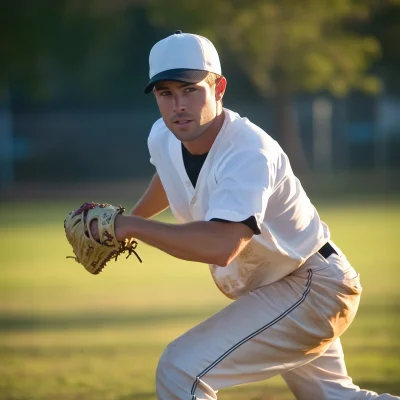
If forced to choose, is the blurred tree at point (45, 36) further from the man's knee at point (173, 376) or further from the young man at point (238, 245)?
the man's knee at point (173, 376)

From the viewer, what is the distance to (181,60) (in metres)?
4.40

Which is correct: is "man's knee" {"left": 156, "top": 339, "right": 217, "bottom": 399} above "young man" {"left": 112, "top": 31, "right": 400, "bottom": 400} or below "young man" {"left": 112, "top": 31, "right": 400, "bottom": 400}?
below

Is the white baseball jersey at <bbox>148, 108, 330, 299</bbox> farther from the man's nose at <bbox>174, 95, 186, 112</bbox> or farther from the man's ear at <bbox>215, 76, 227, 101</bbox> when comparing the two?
the man's nose at <bbox>174, 95, 186, 112</bbox>

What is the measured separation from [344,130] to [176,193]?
113 ft

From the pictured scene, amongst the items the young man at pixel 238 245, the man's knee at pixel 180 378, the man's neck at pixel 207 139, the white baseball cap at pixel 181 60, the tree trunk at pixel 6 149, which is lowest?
the tree trunk at pixel 6 149

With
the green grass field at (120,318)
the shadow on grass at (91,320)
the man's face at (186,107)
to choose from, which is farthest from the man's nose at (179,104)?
the shadow on grass at (91,320)

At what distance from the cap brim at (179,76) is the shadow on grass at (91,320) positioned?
5593 mm

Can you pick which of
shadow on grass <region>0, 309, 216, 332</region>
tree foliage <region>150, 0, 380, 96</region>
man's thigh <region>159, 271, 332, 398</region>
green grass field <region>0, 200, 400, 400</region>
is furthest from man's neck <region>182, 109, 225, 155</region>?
tree foliage <region>150, 0, 380, 96</region>

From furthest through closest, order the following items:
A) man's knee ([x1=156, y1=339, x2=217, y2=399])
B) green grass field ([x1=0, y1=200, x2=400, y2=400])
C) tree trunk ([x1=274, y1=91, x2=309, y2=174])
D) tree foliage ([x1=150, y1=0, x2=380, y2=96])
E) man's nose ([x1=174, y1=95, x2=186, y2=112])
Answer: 1. tree trunk ([x1=274, y1=91, x2=309, y2=174])
2. tree foliage ([x1=150, y1=0, x2=380, y2=96])
3. green grass field ([x1=0, y1=200, x2=400, y2=400])
4. man's nose ([x1=174, y1=95, x2=186, y2=112])
5. man's knee ([x1=156, y1=339, x2=217, y2=399])

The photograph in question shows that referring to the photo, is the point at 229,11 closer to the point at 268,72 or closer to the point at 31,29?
the point at 268,72

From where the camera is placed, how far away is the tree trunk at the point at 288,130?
1384 inches

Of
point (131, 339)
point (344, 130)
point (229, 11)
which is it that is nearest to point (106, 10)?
point (229, 11)

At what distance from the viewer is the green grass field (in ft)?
23.0

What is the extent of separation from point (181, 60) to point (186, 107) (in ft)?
0.65
